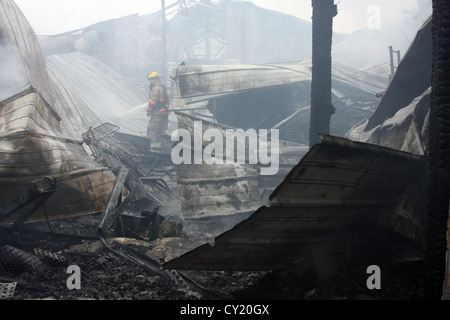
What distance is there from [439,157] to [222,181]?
3467 millimetres

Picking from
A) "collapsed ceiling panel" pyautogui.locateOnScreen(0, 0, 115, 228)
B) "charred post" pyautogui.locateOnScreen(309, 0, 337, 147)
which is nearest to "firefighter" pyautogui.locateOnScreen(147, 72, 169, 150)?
"collapsed ceiling panel" pyautogui.locateOnScreen(0, 0, 115, 228)

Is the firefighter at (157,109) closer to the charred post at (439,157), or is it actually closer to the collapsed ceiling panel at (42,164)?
the collapsed ceiling panel at (42,164)

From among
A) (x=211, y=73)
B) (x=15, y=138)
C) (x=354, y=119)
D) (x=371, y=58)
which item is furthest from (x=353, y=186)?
(x=371, y=58)

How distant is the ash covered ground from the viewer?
233 cm

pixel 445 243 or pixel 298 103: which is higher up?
pixel 298 103

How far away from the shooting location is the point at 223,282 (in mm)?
2686

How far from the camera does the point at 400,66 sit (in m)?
4.57

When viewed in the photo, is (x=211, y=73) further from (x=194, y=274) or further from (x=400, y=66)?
(x=194, y=274)

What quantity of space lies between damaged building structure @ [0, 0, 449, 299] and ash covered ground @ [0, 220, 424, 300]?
44 millimetres

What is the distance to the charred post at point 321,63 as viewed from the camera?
4.29 m

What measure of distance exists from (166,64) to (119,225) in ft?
60.3

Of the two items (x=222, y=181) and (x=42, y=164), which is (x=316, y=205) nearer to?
(x=42, y=164)

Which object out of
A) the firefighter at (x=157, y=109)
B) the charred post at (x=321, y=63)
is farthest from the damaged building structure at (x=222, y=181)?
the charred post at (x=321, y=63)

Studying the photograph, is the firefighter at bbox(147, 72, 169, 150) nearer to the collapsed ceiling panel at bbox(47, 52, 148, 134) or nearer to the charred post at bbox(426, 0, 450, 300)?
the collapsed ceiling panel at bbox(47, 52, 148, 134)
